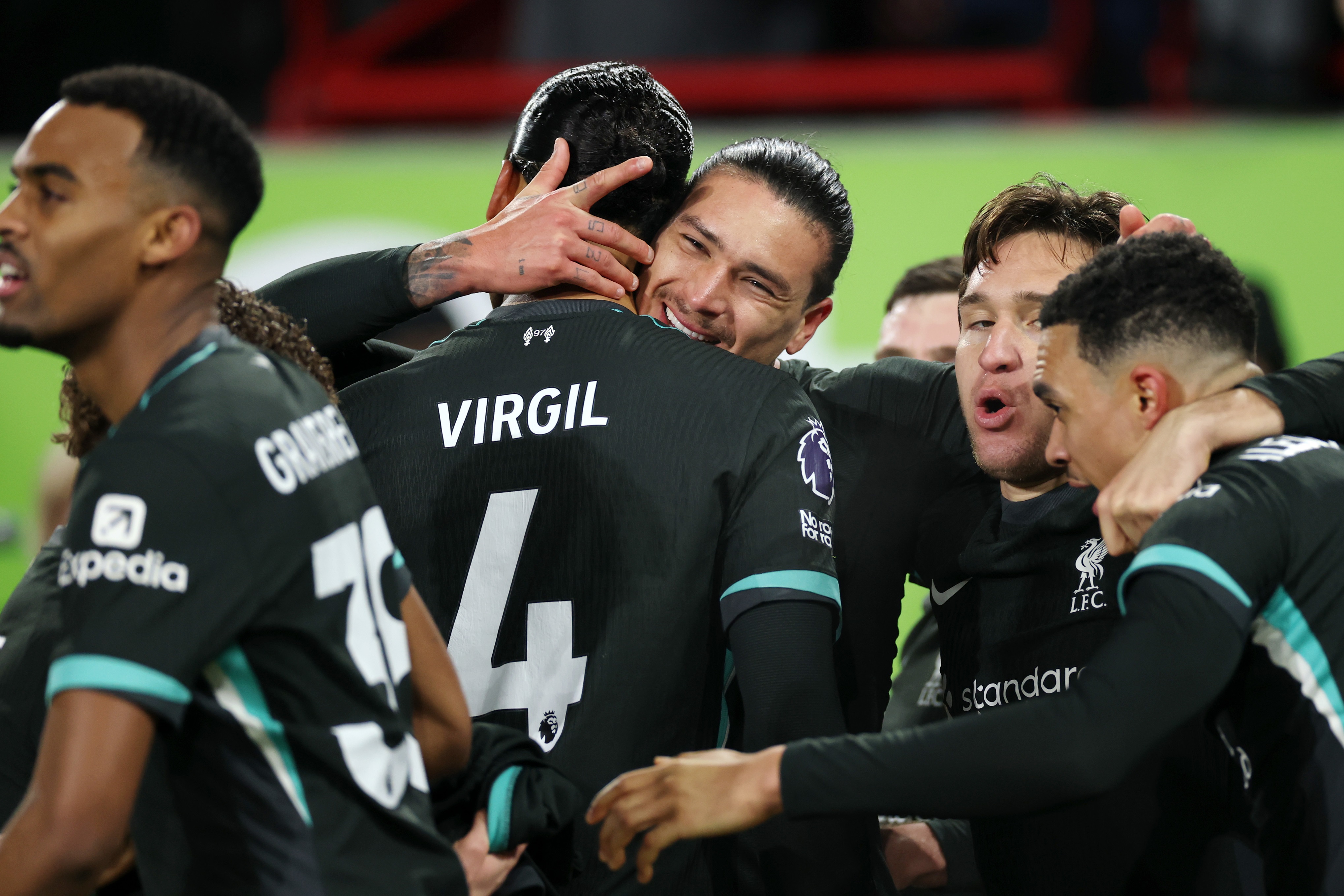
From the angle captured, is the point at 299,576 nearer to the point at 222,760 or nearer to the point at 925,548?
the point at 222,760

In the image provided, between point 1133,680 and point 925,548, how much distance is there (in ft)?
3.67

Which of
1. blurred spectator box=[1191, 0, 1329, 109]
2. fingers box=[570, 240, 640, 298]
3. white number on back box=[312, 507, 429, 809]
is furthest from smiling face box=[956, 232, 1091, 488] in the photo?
blurred spectator box=[1191, 0, 1329, 109]

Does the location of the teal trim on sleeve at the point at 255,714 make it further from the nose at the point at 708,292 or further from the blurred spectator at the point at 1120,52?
the blurred spectator at the point at 1120,52

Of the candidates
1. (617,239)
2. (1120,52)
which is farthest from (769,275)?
(1120,52)

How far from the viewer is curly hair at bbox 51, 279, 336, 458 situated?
2.37m

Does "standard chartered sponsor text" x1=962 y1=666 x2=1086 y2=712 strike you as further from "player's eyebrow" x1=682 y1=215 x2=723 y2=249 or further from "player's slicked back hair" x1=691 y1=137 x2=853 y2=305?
"player's eyebrow" x1=682 y1=215 x2=723 y2=249

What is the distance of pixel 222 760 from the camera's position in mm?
1704

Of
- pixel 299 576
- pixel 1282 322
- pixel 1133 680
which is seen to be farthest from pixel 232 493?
pixel 1282 322

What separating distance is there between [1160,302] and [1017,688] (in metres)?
0.83

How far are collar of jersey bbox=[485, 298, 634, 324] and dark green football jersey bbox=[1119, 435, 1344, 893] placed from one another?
101 cm

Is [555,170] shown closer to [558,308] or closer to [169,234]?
[558,308]

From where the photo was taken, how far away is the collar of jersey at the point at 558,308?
2.51 meters

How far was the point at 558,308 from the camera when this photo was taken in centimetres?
252

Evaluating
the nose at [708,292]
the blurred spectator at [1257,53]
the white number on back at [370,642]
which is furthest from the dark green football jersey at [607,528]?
the blurred spectator at [1257,53]
